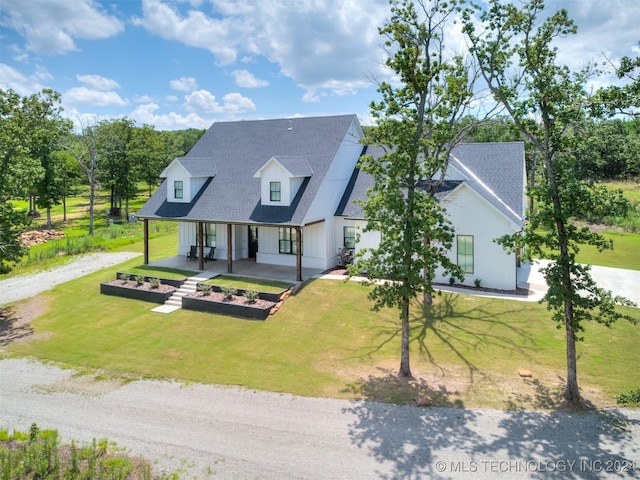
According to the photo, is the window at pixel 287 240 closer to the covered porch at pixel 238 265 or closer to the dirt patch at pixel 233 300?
the covered porch at pixel 238 265

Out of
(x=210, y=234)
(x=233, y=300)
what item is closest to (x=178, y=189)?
(x=210, y=234)

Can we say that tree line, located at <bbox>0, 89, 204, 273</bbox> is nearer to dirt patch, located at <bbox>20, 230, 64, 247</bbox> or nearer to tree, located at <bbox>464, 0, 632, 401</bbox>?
dirt patch, located at <bbox>20, 230, 64, 247</bbox>

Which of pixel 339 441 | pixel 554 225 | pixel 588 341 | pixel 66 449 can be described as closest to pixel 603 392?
pixel 588 341

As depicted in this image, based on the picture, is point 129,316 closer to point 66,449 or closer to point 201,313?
point 201,313

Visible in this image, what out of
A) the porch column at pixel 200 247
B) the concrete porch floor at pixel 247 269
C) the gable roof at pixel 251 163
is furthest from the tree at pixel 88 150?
the porch column at pixel 200 247

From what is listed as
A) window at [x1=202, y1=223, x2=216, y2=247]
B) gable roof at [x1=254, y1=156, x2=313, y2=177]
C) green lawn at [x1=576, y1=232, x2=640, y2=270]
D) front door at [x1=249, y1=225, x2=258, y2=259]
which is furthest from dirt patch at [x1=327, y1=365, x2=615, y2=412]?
window at [x1=202, y1=223, x2=216, y2=247]

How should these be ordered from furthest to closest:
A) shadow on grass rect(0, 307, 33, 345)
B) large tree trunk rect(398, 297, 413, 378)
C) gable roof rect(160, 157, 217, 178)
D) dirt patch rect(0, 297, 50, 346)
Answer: gable roof rect(160, 157, 217, 178), dirt patch rect(0, 297, 50, 346), shadow on grass rect(0, 307, 33, 345), large tree trunk rect(398, 297, 413, 378)

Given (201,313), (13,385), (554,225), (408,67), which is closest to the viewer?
(554,225)
